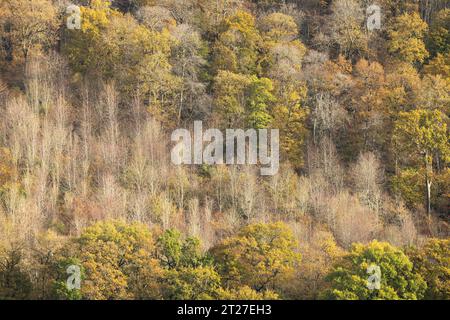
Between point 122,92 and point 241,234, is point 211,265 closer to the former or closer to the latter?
point 241,234

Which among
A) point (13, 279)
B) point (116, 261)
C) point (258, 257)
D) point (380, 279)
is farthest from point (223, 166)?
point (380, 279)

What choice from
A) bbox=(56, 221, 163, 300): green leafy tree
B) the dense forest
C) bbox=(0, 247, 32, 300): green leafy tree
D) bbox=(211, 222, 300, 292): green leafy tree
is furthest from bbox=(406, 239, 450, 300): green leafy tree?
bbox=(0, 247, 32, 300): green leafy tree

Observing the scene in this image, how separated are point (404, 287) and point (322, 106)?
22049mm

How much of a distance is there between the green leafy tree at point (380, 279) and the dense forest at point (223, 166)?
102mm

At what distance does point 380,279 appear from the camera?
35.9 metres

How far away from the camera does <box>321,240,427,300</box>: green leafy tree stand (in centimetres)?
3541

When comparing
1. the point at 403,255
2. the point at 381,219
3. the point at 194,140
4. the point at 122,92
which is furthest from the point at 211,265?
the point at 122,92

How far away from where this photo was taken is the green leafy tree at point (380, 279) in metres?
35.4

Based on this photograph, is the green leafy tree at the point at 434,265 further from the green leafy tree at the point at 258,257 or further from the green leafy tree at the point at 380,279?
the green leafy tree at the point at 258,257

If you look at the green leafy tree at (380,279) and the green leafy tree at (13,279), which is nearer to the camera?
the green leafy tree at (380,279)

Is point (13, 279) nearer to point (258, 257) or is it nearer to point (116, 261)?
point (116, 261)

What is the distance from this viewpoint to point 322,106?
55.9 meters

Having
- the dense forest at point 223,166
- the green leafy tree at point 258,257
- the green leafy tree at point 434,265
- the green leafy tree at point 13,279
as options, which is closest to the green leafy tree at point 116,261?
the dense forest at point 223,166

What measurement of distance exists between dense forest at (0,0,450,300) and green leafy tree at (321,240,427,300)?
4.0 inches
